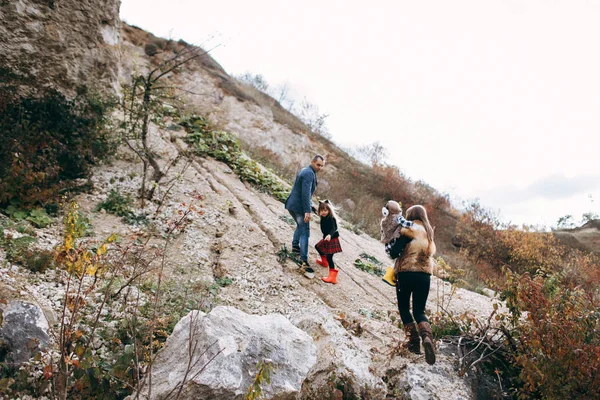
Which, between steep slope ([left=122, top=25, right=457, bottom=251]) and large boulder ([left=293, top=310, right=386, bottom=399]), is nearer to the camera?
large boulder ([left=293, top=310, right=386, bottom=399])

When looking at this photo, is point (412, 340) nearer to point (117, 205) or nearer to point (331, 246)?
point (331, 246)

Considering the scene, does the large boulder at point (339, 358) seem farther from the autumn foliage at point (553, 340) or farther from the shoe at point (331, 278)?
the shoe at point (331, 278)

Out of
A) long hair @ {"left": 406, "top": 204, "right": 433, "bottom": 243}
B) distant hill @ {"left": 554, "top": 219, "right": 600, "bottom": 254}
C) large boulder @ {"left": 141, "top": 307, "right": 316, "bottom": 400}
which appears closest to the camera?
large boulder @ {"left": 141, "top": 307, "right": 316, "bottom": 400}

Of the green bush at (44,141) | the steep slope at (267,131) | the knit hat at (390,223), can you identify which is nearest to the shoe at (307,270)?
the knit hat at (390,223)

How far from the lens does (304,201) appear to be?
5906 mm

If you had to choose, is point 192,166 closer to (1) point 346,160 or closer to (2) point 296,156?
(2) point 296,156

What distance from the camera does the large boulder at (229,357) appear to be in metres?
2.74

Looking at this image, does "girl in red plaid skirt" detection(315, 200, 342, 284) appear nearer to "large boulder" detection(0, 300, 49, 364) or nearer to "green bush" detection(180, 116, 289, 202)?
"green bush" detection(180, 116, 289, 202)

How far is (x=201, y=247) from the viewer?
Answer: 6035mm

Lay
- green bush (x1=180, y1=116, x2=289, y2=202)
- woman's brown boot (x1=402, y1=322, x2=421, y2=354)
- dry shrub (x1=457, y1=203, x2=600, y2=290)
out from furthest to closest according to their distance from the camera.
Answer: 1. dry shrub (x1=457, y1=203, x2=600, y2=290)
2. green bush (x1=180, y1=116, x2=289, y2=202)
3. woman's brown boot (x1=402, y1=322, x2=421, y2=354)

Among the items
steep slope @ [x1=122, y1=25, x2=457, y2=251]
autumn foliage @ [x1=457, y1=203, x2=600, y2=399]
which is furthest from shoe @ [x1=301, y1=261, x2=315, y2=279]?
steep slope @ [x1=122, y1=25, x2=457, y2=251]

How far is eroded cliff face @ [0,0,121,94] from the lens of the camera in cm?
611

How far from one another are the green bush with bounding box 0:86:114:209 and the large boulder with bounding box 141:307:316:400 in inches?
164

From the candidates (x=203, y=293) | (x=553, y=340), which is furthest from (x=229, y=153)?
(x=553, y=340)
